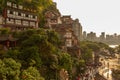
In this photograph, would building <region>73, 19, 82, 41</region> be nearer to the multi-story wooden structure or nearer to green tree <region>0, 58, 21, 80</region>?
the multi-story wooden structure

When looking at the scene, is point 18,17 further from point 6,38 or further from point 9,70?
point 9,70

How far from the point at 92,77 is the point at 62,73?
21.3 m

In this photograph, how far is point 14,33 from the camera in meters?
52.1

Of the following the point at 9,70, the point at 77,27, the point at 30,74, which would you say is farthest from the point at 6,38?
the point at 77,27

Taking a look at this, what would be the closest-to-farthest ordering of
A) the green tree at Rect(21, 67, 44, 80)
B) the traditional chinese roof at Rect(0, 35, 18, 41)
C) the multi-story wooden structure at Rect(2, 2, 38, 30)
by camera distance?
the green tree at Rect(21, 67, 44, 80) → the traditional chinese roof at Rect(0, 35, 18, 41) → the multi-story wooden structure at Rect(2, 2, 38, 30)

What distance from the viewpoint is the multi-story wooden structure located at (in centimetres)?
5847

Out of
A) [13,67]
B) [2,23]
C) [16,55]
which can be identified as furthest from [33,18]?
[13,67]

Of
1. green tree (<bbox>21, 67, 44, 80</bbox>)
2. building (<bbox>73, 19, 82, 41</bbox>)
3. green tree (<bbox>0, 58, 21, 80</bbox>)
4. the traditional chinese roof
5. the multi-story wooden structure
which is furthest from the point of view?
building (<bbox>73, 19, 82, 41</bbox>)

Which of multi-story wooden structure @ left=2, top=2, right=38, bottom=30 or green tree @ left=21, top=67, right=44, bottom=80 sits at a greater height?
multi-story wooden structure @ left=2, top=2, right=38, bottom=30

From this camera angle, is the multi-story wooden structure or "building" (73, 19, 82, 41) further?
"building" (73, 19, 82, 41)

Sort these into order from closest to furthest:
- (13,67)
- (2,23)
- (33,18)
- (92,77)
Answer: (13,67) → (2,23) → (33,18) → (92,77)

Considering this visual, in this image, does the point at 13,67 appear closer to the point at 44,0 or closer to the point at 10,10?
the point at 10,10

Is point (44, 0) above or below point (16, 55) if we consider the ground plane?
above

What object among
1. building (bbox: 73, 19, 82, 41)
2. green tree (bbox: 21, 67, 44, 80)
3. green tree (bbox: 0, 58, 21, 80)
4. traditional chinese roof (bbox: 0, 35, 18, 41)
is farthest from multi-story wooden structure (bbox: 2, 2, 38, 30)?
building (bbox: 73, 19, 82, 41)
